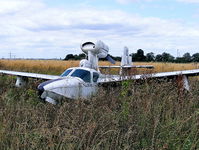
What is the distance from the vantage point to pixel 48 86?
8.11 meters

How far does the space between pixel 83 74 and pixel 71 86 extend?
1103 mm

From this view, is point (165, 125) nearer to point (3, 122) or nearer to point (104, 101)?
point (104, 101)

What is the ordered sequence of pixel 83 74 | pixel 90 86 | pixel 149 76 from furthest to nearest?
pixel 83 74, pixel 90 86, pixel 149 76

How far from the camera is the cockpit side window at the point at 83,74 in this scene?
31.1 ft

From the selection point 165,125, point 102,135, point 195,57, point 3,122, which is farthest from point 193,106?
point 195,57

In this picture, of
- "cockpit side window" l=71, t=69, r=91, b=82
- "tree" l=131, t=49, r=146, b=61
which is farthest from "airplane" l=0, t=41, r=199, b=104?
"tree" l=131, t=49, r=146, b=61

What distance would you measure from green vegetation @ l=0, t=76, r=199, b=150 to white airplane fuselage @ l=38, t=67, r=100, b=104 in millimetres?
2138

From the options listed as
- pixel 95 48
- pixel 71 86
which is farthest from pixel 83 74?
pixel 95 48

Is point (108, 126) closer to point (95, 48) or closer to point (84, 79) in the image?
point (84, 79)

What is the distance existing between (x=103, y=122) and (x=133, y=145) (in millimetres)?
553

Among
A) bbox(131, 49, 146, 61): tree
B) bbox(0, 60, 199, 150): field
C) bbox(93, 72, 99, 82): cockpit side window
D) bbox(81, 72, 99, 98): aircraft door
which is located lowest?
bbox(0, 60, 199, 150): field

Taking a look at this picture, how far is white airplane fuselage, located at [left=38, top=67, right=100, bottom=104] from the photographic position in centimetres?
806

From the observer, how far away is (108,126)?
165 inches

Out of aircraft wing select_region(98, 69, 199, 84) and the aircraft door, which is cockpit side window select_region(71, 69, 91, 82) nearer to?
the aircraft door
